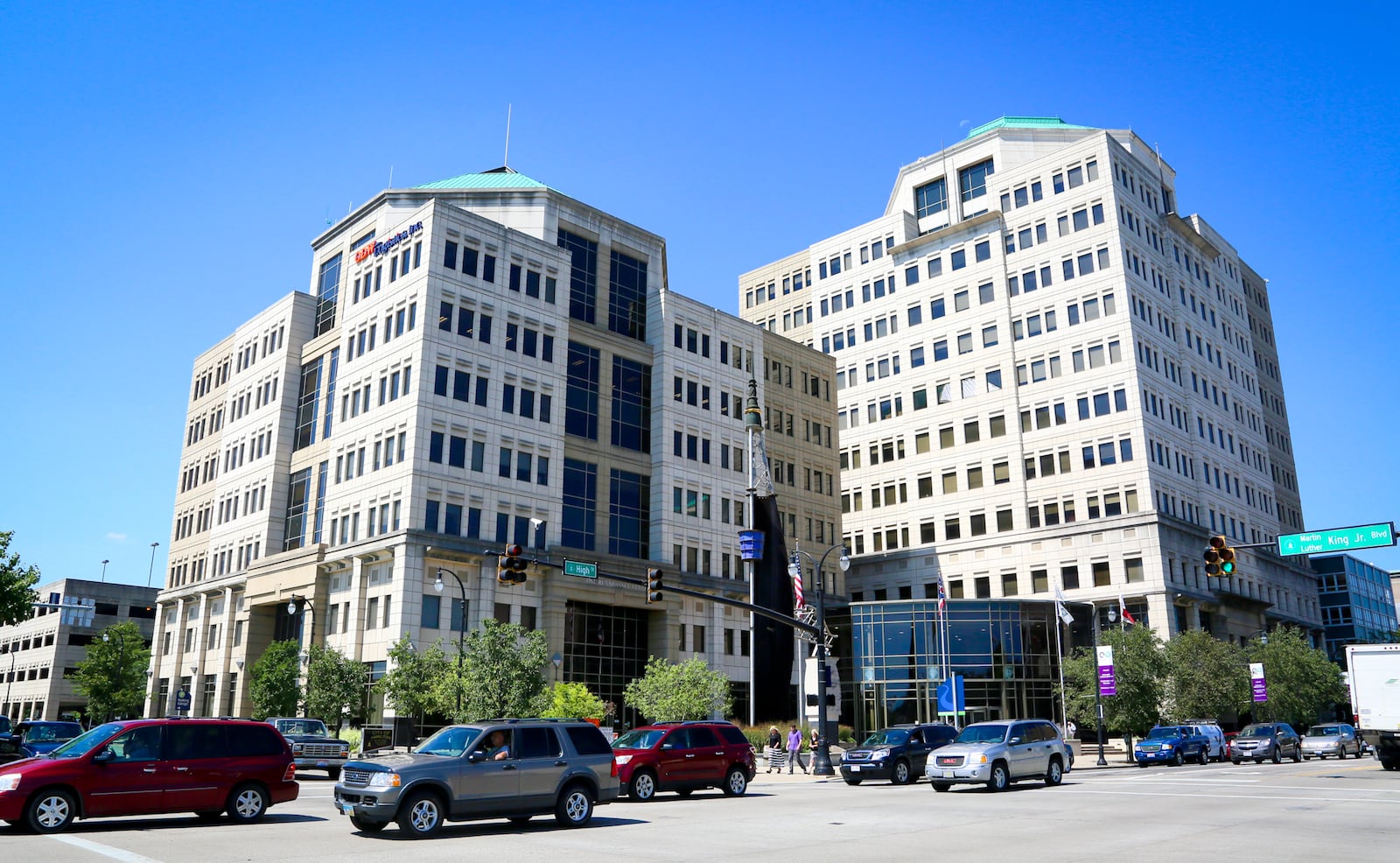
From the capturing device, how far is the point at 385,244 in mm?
62750

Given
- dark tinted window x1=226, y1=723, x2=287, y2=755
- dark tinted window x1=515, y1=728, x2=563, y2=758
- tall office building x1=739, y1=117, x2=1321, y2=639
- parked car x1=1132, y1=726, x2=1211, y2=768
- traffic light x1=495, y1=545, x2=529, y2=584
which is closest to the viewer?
dark tinted window x1=515, y1=728, x2=563, y2=758

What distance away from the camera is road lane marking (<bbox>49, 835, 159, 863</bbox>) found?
13.6m

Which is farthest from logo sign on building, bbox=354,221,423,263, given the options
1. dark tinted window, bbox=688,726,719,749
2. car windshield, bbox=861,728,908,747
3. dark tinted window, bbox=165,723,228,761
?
dark tinted window, bbox=165,723,228,761

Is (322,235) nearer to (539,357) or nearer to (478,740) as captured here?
(539,357)

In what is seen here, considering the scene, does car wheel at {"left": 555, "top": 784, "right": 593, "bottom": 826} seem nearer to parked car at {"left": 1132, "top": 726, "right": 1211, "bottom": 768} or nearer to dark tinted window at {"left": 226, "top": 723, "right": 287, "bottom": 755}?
dark tinted window at {"left": 226, "top": 723, "right": 287, "bottom": 755}

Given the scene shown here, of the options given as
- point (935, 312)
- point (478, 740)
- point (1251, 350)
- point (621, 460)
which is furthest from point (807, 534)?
point (478, 740)

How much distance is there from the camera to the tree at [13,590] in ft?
154

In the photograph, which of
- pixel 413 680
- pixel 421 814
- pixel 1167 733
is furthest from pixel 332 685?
pixel 1167 733

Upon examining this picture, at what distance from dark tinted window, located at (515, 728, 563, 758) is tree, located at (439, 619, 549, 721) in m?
25.8

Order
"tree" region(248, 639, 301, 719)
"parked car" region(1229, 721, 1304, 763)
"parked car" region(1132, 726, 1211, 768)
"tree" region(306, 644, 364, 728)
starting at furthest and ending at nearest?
"tree" region(248, 639, 301, 719)
"tree" region(306, 644, 364, 728)
"parked car" region(1229, 721, 1304, 763)
"parked car" region(1132, 726, 1211, 768)

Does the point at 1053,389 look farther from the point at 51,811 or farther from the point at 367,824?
the point at 51,811

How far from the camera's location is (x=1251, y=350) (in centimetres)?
9856

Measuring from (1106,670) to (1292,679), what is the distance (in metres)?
27.8

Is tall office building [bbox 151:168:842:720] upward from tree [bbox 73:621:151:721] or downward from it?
upward
